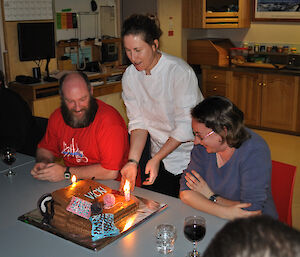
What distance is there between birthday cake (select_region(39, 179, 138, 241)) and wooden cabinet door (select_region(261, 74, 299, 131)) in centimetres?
409

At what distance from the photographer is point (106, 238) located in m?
1.67

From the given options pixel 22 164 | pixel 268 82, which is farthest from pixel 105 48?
pixel 22 164

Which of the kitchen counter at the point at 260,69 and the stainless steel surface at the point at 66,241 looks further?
the kitchen counter at the point at 260,69

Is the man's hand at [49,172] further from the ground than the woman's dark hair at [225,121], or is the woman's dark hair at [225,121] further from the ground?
the woman's dark hair at [225,121]

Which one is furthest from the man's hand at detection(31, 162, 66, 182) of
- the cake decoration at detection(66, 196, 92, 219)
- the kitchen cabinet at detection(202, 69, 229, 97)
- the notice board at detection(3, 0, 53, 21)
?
the kitchen cabinet at detection(202, 69, 229, 97)

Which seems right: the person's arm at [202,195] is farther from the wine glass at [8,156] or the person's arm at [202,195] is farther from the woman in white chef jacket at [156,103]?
the wine glass at [8,156]

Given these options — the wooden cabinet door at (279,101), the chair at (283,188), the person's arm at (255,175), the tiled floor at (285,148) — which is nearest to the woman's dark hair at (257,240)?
the person's arm at (255,175)

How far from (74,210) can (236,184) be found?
786mm

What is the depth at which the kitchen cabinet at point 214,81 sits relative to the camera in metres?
6.05

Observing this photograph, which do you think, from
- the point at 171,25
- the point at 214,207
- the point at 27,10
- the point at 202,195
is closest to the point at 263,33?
the point at 171,25

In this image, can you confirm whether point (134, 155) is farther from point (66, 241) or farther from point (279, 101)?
point (279, 101)

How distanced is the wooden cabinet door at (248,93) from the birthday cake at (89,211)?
13.7ft

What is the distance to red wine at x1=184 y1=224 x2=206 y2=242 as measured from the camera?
5.08 ft

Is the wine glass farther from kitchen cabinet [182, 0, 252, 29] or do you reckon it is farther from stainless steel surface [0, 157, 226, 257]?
kitchen cabinet [182, 0, 252, 29]
